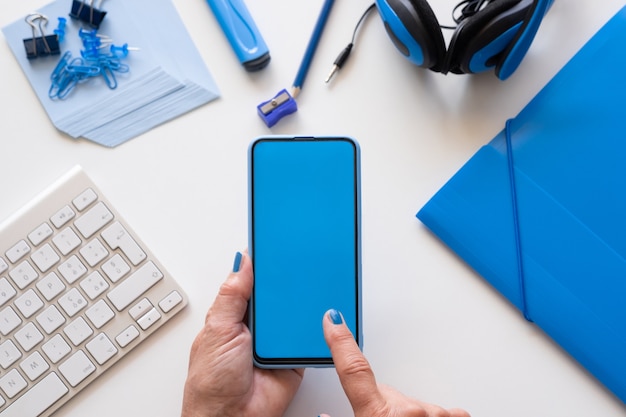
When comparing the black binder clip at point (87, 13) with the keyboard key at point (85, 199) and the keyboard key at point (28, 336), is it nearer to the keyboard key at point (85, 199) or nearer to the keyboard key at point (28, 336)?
the keyboard key at point (85, 199)

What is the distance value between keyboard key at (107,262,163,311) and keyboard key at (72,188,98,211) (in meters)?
0.09

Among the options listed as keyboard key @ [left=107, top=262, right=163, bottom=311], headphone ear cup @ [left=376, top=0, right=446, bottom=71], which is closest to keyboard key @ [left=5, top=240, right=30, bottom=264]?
keyboard key @ [left=107, top=262, right=163, bottom=311]

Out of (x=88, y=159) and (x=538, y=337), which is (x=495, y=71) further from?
(x=88, y=159)

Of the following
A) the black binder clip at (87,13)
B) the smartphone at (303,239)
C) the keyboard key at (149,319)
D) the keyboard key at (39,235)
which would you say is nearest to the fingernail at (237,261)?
the smartphone at (303,239)

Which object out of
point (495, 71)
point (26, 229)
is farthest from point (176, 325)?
point (495, 71)

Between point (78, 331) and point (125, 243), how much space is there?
108 millimetres

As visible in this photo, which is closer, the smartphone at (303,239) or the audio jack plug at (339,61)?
the smartphone at (303,239)

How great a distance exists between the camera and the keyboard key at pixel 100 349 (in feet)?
2.21

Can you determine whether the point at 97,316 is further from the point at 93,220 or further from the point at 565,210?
the point at 565,210

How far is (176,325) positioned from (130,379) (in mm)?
77

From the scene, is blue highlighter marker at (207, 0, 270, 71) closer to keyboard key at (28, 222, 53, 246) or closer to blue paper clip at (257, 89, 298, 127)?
blue paper clip at (257, 89, 298, 127)

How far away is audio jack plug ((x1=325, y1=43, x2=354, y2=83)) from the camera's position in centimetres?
72

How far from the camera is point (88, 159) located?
28.2 inches

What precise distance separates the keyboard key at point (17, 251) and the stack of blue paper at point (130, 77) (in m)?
0.14
